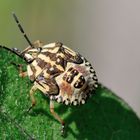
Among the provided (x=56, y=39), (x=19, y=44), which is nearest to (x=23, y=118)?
(x=19, y=44)

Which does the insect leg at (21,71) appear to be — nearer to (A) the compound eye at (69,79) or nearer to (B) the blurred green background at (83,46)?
(B) the blurred green background at (83,46)

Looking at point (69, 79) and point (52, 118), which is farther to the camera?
point (69, 79)

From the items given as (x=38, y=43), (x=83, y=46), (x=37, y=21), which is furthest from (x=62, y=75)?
(x=83, y=46)

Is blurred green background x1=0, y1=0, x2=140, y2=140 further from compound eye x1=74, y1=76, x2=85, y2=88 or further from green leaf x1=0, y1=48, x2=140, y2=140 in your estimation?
compound eye x1=74, y1=76, x2=85, y2=88

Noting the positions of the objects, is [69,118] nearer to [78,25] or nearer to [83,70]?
[83,70]

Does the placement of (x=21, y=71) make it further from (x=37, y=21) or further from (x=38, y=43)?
(x=37, y=21)

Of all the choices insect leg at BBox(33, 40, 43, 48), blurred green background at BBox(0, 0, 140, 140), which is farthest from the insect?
insect leg at BBox(33, 40, 43, 48)

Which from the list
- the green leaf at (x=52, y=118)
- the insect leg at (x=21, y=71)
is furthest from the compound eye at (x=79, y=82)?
the insect leg at (x=21, y=71)
